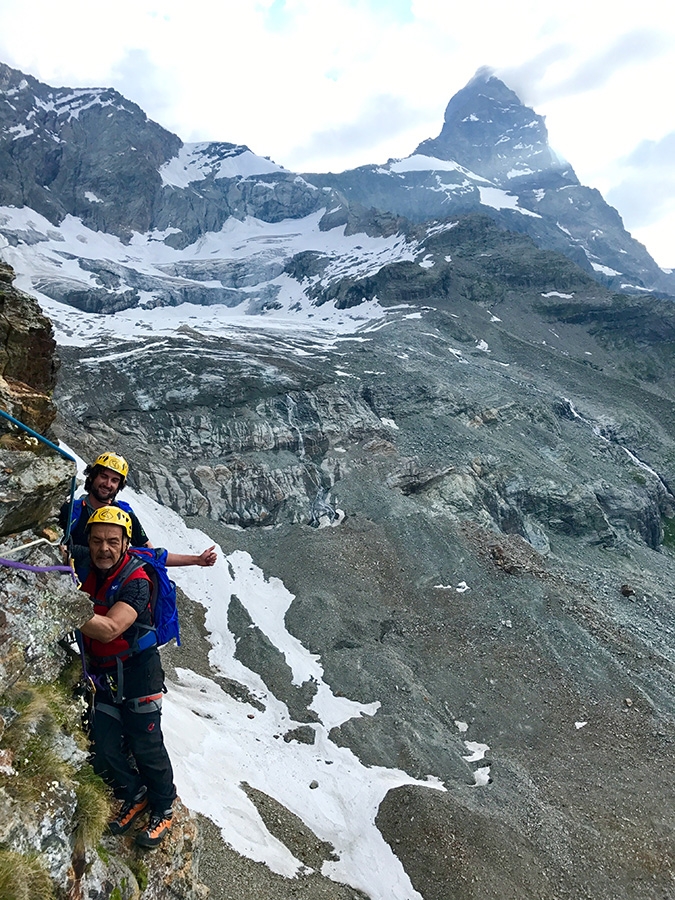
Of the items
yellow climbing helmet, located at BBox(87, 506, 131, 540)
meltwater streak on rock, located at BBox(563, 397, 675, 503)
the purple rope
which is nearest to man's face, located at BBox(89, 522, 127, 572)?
yellow climbing helmet, located at BBox(87, 506, 131, 540)

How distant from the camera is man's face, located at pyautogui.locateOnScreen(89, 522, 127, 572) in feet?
17.2

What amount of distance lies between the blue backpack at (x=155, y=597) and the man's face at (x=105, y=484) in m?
1.25

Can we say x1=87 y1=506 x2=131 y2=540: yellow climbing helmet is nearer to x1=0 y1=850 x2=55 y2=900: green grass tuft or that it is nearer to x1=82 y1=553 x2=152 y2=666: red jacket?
x1=82 y1=553 x2=152 y2=666: red jacket

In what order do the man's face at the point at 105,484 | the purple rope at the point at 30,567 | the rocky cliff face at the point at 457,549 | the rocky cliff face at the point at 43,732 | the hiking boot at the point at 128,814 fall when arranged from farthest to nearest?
the rocky cliff face at the point at 457,549, the man's face at the point at 105,484, the hiking boot at the point at 128,814, the purple rope at the point at 30,567, the rocky cliff face at the point at 43,732

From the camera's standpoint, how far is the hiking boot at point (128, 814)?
5.62 metres

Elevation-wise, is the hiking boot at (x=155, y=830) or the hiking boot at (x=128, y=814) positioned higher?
the hiking boot at (x=128, y=814)

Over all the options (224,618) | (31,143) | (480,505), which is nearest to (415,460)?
(480,505)

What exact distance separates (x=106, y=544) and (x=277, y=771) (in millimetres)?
17882

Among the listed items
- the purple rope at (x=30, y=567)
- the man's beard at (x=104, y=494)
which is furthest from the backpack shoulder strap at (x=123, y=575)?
the man's beard at (x=104, y=494)

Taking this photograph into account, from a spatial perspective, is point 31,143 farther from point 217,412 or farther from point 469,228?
point 217,412

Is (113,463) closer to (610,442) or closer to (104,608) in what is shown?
(104,608)

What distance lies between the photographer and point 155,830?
19.4 feet

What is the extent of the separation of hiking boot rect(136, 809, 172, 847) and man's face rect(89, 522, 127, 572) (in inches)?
126

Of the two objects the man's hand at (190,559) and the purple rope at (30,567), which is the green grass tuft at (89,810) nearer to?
the purple rope at (30,567)
